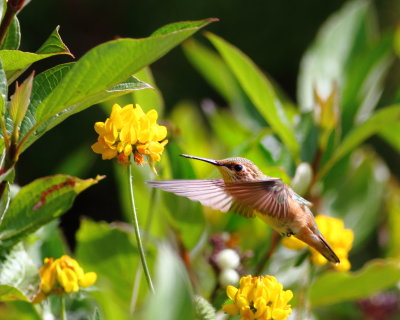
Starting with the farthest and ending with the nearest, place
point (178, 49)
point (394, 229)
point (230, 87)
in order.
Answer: point (178, 49) → point (230, 87) → point (394, 229)

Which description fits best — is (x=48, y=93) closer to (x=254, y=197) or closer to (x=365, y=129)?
(x=254, y=197)

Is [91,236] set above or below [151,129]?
below

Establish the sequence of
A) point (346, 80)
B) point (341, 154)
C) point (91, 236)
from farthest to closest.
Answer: point (346, 80) < point (341, 154) < point (91, 236)

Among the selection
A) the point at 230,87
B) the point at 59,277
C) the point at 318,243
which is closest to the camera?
the point at 59,277

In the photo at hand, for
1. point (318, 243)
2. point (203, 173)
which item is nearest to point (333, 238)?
point (318, 243)

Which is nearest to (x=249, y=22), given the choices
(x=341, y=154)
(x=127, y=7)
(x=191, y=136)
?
(x=127, y=7)

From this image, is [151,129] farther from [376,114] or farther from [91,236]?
[376,114]
